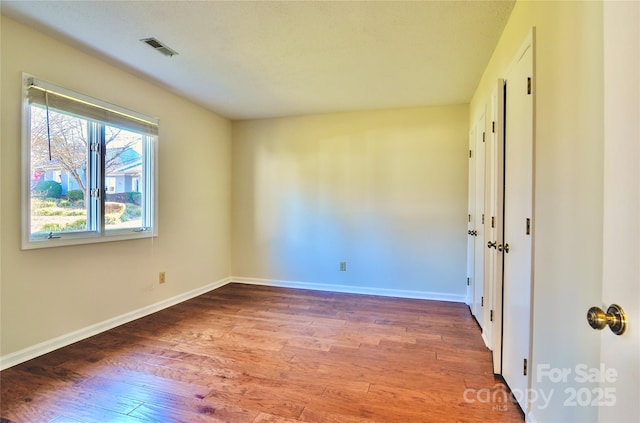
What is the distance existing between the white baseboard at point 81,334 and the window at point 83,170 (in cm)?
75

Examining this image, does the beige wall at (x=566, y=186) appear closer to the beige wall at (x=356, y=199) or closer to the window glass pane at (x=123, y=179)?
the beige wall at (x=356, y=199)

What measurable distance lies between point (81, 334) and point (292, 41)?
9.65 ft

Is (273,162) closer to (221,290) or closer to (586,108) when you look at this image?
(221,290)

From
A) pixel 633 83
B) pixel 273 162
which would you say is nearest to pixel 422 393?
pixel 633 83

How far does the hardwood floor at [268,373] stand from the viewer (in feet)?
5.53

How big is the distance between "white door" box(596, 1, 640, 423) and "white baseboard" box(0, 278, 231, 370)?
3.17 m

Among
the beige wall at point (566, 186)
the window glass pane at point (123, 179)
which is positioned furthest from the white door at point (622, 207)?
the window glass pane at point (123, 179)

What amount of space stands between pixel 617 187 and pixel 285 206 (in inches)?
151

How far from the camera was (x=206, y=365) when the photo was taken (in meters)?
2.17

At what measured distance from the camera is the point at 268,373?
81.8 inches

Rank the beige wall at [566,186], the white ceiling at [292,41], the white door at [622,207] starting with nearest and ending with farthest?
1. the white door at [622,207]
2. the beige wall at [566,186]
3. the white ceiling at [292,41]

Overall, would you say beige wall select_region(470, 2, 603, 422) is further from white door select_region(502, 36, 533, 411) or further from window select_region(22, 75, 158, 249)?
window select_region(22, 75, 158, 249)

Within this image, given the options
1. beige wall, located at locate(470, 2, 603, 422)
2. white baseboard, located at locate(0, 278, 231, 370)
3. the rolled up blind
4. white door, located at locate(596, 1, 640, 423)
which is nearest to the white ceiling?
the rolled up blind

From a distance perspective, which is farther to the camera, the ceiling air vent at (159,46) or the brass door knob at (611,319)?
the ceiling air vent at (159,46)
